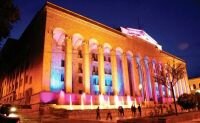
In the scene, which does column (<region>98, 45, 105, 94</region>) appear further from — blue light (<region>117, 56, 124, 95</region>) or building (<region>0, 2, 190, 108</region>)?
blue light (<region>117, 56, 124, 95</region>)

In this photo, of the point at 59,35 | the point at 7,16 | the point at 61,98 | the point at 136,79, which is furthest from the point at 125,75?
the point at 7,16

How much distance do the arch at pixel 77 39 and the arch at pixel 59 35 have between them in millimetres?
1928

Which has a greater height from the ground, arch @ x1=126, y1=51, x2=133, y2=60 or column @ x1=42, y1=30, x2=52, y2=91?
arch @ x1=126, y1=51, x2=133, y2=60

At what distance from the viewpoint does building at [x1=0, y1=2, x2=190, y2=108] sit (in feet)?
95.7

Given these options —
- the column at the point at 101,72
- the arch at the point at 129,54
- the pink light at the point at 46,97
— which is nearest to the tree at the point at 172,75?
the column at the point at 101,72

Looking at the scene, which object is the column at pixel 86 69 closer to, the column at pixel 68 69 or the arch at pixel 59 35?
the column at pixel 68 69

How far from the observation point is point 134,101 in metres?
38.9

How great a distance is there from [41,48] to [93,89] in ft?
42.4

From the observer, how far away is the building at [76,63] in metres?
29.2

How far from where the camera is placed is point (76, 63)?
3741 centimetres

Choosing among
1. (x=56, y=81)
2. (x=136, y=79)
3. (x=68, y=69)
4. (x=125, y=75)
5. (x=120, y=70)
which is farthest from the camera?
(x=120, y=70)

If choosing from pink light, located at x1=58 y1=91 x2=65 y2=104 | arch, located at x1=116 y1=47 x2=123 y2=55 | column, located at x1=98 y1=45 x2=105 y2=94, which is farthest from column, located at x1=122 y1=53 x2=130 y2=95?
pink light, located at x1=58 y1=91 x2=65 y2=104

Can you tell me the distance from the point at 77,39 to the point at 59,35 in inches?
139

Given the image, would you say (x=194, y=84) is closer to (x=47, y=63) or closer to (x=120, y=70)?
(x=120, y=70)
